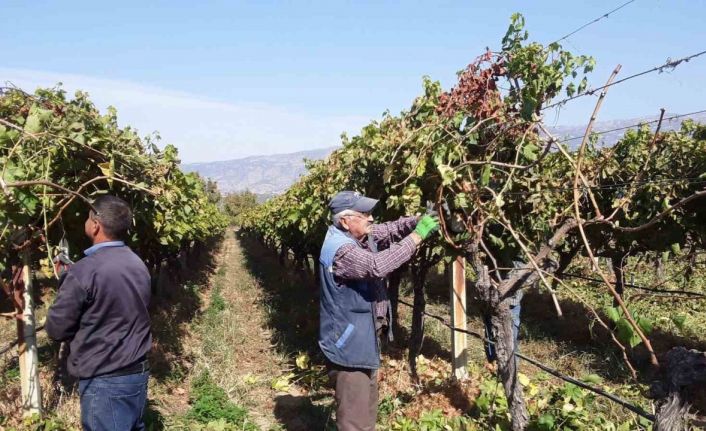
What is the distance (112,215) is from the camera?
9.45ft

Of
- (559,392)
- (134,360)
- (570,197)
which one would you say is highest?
(570,197)

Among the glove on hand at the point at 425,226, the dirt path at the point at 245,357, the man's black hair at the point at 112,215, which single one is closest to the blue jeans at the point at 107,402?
the man's black hair at the point at 112,215

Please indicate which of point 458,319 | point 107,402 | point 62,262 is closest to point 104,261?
point 107,402

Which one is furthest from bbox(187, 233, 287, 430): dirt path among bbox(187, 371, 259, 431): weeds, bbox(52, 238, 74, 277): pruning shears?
bbox(52, 238, 74, 277): pruning shears

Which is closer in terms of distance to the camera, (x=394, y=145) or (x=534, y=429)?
(x=534, y=429)

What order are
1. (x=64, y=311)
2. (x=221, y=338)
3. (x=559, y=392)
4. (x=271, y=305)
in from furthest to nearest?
(x=271, y=305) < (x=221, y=338) < (x=559, y=392) < (x=64, y=311)

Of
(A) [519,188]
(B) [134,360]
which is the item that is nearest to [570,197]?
(A) [519,188]

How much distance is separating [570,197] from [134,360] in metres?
4.56

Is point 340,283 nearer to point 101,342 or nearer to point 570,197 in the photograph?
point 101,342

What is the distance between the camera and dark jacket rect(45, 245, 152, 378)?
2.68m

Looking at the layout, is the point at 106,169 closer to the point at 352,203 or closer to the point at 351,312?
the point at 352,203

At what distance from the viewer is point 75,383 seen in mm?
5230

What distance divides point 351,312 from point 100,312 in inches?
59.8

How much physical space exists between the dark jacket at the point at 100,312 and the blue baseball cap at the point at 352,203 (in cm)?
133
